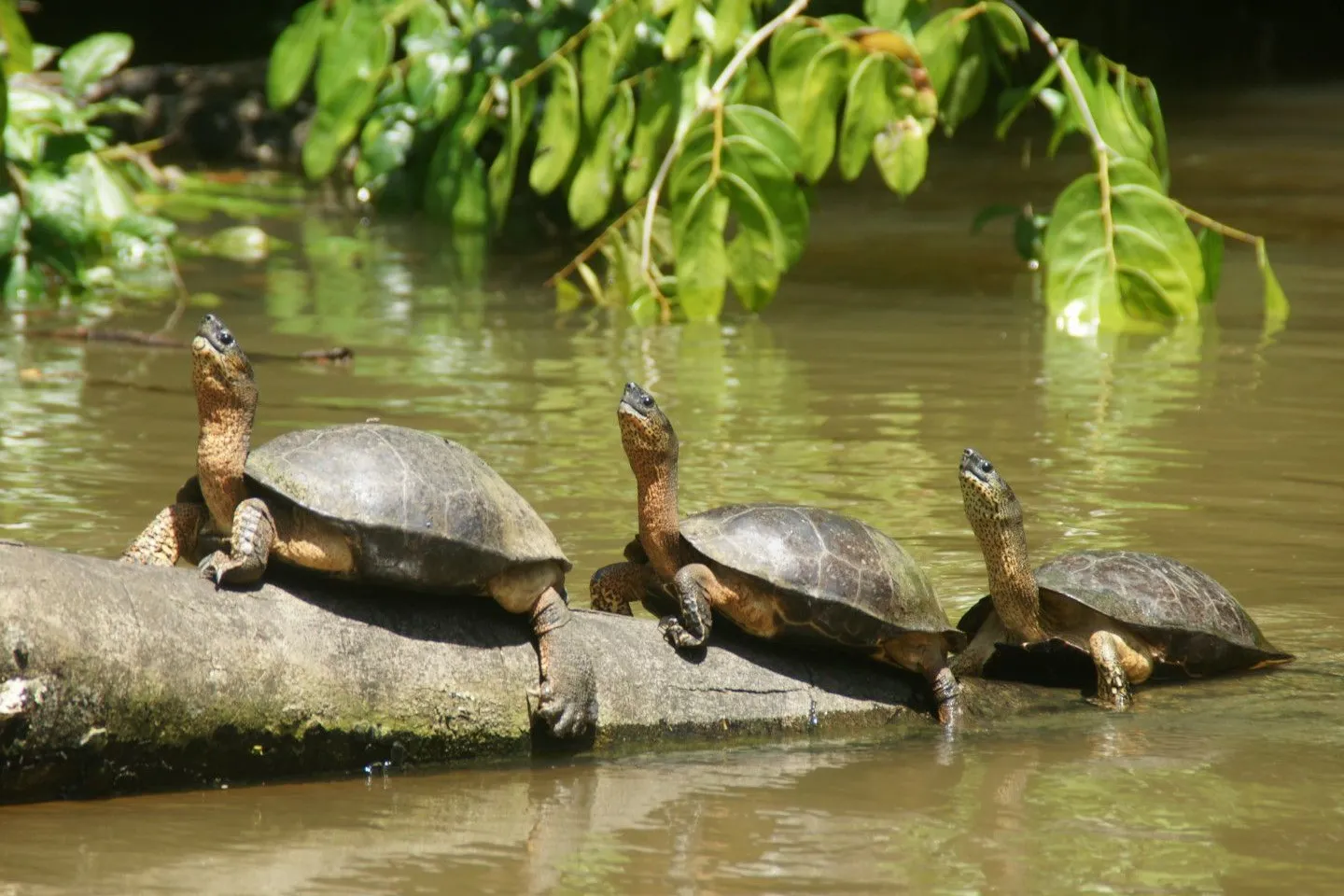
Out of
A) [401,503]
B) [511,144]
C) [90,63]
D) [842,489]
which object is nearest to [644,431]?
[401,503]

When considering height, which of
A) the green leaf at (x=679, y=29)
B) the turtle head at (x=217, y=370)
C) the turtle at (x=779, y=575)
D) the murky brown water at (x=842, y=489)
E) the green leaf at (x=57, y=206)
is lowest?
the murky brown water at (x=842, y=489)

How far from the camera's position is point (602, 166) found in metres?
9.77

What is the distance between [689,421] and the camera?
801 centimetres

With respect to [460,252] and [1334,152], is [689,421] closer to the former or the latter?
[460,252]

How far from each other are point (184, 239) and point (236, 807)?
30.3ft

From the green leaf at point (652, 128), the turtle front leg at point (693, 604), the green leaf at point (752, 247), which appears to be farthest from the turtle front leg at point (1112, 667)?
the green leaf at point (652, 128)

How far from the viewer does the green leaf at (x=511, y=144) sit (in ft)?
32.9

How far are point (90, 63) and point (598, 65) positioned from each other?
285cm

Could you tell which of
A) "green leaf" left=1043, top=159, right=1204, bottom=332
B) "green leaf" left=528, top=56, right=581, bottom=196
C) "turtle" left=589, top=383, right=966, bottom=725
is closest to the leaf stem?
"green leaf" left=1043, top=159, right=1204, bottom=332

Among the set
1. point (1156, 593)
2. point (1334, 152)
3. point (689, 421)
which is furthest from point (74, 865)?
point (1334, 152)

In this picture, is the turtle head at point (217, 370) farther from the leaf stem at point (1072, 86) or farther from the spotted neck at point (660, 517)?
the leaf stem at point (1072, 86)

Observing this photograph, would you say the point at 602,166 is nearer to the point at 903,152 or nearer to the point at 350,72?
the point at 903,152

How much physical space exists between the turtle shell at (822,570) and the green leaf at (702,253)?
4512 mm

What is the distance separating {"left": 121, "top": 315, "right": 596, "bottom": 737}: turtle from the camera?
13.3ft
